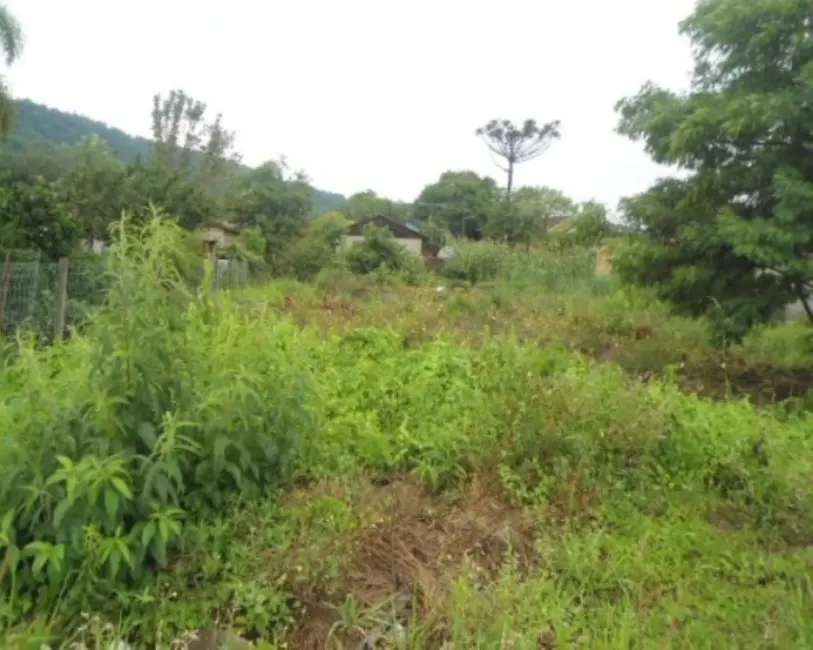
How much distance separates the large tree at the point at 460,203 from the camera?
139ft

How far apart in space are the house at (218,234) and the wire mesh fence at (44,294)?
10.5 metres

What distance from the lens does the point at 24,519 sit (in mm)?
2732

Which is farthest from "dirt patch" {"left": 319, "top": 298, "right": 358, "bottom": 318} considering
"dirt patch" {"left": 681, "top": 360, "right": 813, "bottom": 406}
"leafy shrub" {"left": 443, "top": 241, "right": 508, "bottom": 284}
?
"leafy shrub" {"left": 443, "top": 241, "right": 508, "bottom": 284}

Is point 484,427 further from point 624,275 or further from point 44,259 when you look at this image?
point 44,259

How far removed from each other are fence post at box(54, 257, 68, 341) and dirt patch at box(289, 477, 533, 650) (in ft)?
15.3

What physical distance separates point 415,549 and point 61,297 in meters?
5.27

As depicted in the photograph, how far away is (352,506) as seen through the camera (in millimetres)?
3441

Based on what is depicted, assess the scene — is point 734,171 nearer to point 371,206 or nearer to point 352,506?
point 352,506

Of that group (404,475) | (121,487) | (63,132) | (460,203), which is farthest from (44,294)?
(63,132)

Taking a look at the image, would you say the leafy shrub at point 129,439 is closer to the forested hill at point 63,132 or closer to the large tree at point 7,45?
the large tree at point 7,45

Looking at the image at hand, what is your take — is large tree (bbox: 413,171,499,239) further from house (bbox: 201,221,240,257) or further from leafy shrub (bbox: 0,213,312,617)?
leafy shrub (bbox: 0,213,312,617)

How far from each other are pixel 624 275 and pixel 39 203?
23.9 ft

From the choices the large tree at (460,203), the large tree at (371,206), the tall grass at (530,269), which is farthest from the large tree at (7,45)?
the large tree at (371,206)

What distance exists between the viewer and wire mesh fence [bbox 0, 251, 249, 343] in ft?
21.5
